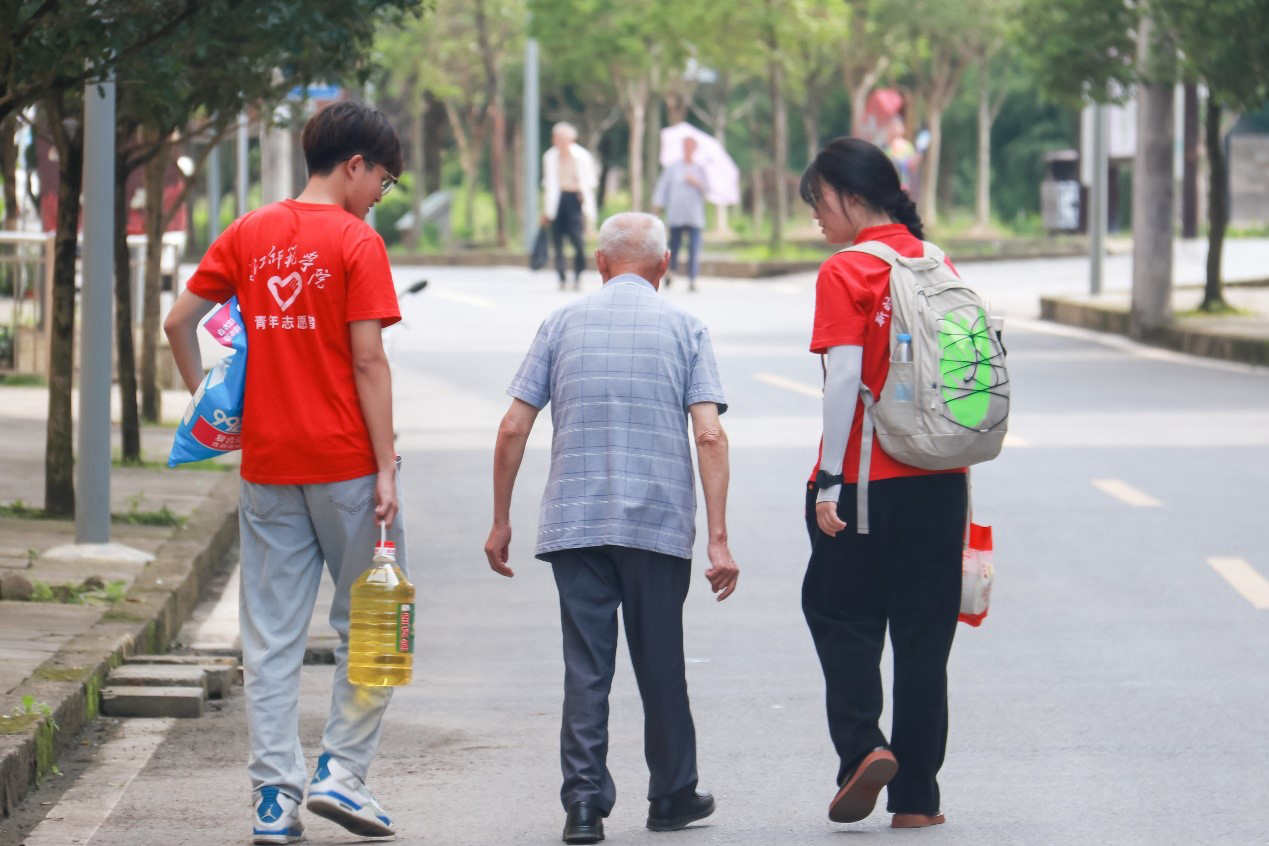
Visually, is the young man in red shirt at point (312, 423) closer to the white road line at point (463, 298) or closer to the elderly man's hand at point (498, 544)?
the elderly man's hand at point (498, 544)

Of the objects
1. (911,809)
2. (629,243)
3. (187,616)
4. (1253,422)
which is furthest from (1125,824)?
(1253,422)

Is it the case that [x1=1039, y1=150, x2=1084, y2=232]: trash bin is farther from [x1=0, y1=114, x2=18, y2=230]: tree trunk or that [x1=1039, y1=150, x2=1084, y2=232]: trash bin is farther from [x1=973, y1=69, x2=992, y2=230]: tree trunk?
[x1=0, y1=114, x2=18, y2=230]: tree trunk

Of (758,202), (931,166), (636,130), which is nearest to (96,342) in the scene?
(636,130)

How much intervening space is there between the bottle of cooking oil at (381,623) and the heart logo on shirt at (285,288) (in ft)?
1.93

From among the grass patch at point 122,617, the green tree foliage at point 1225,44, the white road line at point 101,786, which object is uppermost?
the green tree foliage at point 1225,44

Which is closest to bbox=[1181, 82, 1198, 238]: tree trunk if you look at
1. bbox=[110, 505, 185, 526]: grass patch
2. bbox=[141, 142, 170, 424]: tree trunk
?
bbox=[141, 142, 170, 424]: tree trunk

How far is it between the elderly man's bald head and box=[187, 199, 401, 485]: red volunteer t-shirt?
1.90 ft

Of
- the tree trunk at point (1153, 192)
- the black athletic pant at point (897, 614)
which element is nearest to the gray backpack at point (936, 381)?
the black athletic pant at point (897, 614)

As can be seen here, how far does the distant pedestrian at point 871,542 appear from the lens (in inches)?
251

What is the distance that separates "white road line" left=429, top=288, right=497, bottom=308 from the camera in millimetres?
30781

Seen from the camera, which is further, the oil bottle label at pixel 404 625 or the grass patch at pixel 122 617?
the grass patch at pixel 122 617

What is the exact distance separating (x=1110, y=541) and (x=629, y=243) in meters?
6.07

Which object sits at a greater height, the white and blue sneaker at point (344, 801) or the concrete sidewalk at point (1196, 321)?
the concrete sidewalk at point (1196, 321)

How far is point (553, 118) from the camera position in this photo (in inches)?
2539
